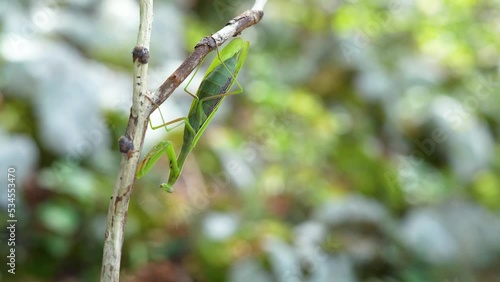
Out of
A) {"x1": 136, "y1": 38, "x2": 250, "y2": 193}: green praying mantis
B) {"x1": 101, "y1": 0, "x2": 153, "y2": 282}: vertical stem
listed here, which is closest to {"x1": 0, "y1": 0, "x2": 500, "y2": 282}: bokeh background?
{"x1": 136, "y1": 38, "x2": 250, "y2": 193}: green praying mantis

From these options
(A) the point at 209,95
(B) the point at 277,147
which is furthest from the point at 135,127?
(B) the point at 277,147

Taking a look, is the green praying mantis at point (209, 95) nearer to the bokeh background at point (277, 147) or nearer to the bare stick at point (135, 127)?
the bare stick at point (135, 127)

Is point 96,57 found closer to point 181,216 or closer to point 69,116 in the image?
point 69,116

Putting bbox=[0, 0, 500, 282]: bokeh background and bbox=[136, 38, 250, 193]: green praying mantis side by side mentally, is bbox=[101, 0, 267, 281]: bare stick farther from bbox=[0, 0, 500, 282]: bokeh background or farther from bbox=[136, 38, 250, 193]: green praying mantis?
bbox=[0, 0, 500, 282]: bokeh background

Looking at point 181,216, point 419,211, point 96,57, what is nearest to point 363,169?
point 419,211

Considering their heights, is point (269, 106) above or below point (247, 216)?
above

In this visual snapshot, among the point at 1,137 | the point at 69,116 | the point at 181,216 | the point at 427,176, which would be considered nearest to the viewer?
the point at 1,137

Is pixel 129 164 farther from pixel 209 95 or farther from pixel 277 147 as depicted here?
pixel 277 147
